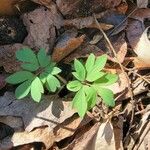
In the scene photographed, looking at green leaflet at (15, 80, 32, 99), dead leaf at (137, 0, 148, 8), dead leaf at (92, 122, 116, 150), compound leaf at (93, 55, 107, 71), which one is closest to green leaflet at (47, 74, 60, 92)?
green leaflet at (15, 80, 32, 99)

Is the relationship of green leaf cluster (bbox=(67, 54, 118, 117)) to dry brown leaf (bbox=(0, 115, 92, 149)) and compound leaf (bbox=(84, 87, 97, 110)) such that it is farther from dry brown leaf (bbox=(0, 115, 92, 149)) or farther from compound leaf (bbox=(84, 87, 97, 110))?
dry brown leaf (bbox=(0, 115, 92, 149))

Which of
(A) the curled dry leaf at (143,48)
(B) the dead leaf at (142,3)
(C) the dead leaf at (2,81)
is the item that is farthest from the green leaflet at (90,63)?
(B) the dead leaf at (142,3)

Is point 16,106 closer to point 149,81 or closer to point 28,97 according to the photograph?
point 28,97

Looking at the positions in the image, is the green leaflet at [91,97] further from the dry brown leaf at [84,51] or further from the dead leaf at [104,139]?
the dry brown leaf at [84,51]

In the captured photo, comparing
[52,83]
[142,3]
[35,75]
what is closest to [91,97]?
[52,83]

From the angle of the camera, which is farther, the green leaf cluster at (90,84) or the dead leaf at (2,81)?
the dead leaf at (2,81)

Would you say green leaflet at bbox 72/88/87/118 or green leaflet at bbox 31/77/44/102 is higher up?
green leaflet at bbox 31/77/44/102

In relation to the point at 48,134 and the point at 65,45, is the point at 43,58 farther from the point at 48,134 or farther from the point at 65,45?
the point at 48,134
